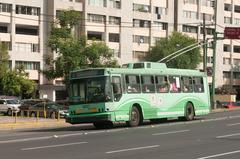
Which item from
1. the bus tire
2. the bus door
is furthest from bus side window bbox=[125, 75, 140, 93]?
the bus tire

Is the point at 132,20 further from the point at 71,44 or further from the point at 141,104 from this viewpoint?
the point at 141,104

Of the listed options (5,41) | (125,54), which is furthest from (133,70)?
(125,54)

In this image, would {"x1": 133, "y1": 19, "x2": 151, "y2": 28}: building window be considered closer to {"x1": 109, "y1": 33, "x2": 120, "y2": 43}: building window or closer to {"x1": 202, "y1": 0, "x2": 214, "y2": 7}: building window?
{"x1": 109, "y1": 33, "x2": 120, "y2": 43}: building window

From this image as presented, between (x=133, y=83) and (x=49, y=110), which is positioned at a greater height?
(x=133, y=83)

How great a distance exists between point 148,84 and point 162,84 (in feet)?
4.71

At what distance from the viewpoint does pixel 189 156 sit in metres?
15.6

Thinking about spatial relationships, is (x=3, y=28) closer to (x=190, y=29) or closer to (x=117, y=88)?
(x=190, y=29)

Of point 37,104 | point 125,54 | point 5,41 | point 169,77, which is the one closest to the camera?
point 169,77

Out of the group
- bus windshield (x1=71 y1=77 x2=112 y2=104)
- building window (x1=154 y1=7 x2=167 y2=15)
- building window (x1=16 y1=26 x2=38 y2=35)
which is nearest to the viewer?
bus windshield (x1=71 y1=77 x2=112 y2=104)

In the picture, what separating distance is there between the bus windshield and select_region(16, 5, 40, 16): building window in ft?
186

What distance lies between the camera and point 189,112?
34.8 metres

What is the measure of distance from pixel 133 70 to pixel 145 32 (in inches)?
2730

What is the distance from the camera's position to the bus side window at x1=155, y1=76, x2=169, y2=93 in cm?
3156

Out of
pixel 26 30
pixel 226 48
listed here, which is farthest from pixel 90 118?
pixel 226 48
